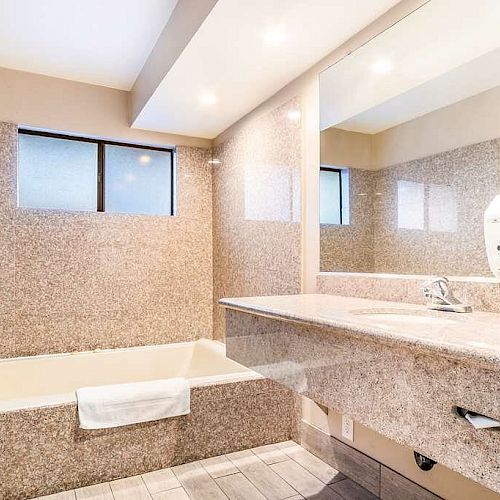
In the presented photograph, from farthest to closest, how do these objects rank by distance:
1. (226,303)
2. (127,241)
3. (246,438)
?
(127,241) → (246,438) → (226,303)

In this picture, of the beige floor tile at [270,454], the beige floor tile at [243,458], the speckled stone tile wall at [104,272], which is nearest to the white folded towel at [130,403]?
the beige floor tile at [243,458]

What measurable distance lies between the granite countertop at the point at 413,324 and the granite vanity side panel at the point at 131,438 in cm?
86

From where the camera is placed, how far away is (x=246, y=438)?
2.43 m

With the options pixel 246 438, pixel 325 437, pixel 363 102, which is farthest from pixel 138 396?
pixel 363 102

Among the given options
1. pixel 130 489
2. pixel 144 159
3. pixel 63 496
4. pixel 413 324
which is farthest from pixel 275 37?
pixel 63 496

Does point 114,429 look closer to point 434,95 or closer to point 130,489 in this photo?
point 130,489

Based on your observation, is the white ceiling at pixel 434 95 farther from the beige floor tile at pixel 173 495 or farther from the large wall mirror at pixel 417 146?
the beige floor tile at pixel 173 495

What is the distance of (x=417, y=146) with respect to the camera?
1.81 meters

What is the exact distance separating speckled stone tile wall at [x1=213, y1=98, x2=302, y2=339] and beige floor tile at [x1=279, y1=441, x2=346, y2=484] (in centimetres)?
90

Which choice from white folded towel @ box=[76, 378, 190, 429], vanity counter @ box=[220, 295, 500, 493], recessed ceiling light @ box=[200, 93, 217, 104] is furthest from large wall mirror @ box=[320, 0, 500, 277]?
white folded towel @ box=[76, 378, 190, 429]

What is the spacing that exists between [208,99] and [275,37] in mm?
844

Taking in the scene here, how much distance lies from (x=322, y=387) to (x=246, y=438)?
134 cm

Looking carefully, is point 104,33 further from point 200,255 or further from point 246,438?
point 246,438

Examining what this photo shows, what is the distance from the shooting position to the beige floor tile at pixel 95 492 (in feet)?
6.45
